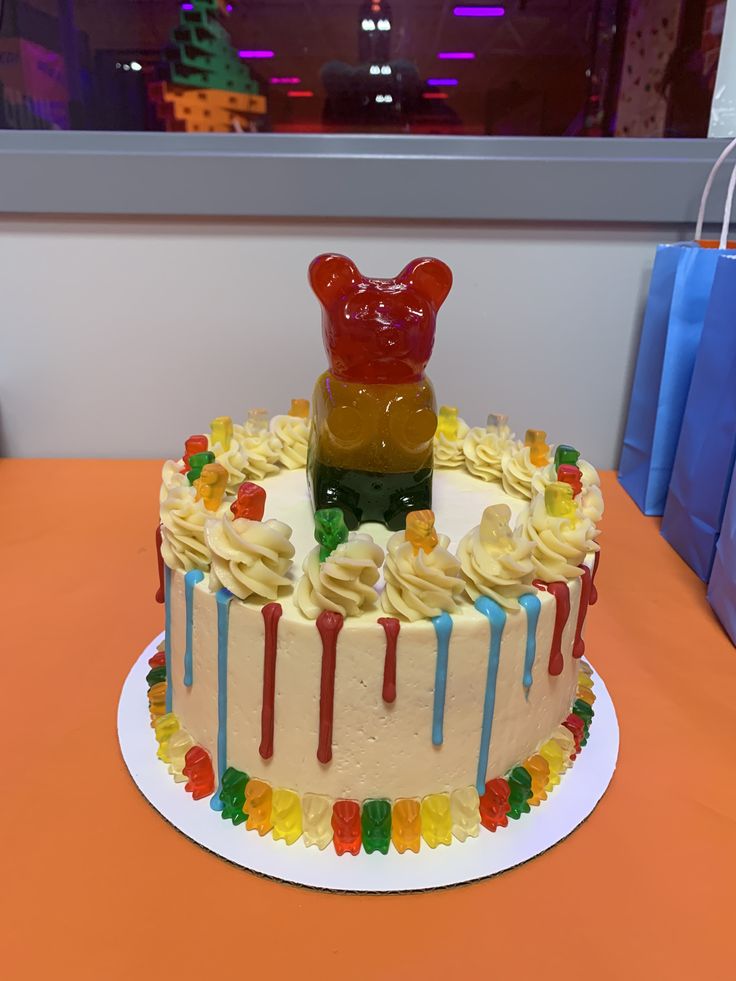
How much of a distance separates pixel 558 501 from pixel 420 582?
0.28 metres

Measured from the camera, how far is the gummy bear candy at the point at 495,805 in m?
1.06

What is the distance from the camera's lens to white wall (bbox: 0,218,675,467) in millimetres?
2234

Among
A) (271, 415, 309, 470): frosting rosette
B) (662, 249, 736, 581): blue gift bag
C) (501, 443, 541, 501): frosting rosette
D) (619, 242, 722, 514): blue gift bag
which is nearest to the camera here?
(501, 443, 541, 501): frosting rosette

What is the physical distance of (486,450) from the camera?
144 centimetres

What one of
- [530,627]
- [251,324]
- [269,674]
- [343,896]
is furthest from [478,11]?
[343,896]

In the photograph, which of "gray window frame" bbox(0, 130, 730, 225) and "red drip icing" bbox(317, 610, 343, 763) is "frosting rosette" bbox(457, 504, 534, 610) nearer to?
"red drip icing" bbox(317, 610, 343, 763)

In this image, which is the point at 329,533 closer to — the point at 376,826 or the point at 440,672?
the point at 440,672

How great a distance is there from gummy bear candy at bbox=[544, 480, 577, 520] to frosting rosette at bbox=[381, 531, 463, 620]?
0.21 metres

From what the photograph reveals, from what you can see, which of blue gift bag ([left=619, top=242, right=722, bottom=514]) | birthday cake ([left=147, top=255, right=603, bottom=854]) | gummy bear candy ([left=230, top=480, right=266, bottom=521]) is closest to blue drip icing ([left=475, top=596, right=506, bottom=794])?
birthday cake ([left=147, top=255, right=603, bottom=854])

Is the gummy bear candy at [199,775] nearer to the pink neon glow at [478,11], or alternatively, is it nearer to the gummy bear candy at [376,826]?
the gummy bear candy at [376,826]

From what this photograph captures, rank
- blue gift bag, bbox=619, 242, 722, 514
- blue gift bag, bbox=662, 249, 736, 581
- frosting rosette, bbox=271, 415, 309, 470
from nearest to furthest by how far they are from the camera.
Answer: frosting rosette, bbox=271, 415, 309, 470 < blue gift bag, bbox=662, 249, 736, 581 < blue gift bag, bbox=619, 242, 722, 514

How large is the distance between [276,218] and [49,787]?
1659mm

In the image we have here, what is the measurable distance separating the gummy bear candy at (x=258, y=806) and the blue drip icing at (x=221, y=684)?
0.05m

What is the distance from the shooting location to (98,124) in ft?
7.70
